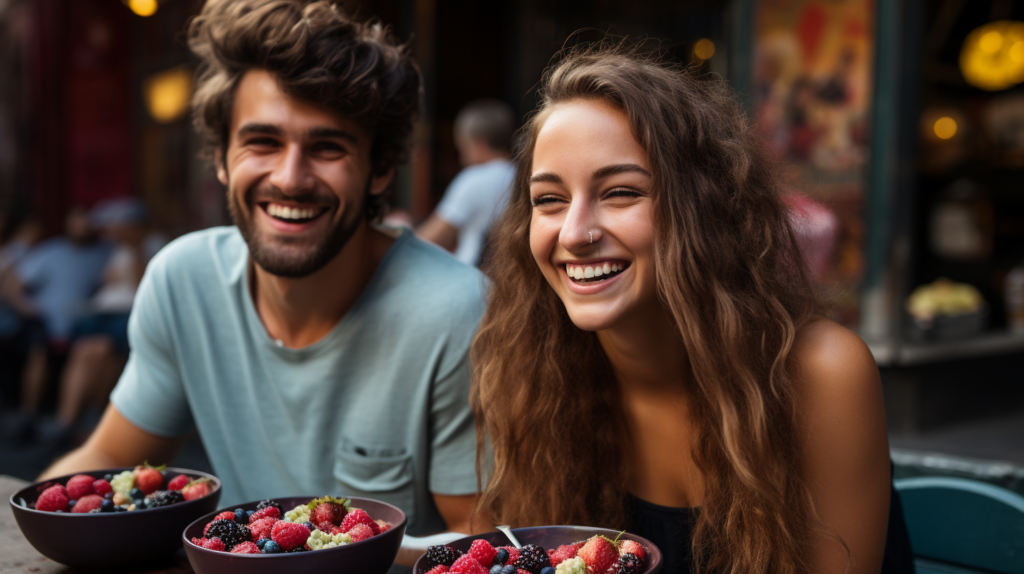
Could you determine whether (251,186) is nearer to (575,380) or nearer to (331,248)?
(331,248)

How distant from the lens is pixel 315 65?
1.95 m

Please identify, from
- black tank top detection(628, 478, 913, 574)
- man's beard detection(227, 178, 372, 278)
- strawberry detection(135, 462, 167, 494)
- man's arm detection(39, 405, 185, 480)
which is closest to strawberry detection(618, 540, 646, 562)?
black tank top detection(628, 478, 913, 574)

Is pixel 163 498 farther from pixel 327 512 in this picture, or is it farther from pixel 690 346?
pixel 690 346

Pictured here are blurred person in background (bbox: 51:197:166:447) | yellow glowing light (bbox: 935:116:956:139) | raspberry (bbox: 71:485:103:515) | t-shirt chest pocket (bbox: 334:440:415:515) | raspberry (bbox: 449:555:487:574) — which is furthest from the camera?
yellow glowing light (bbox: 935:116:956:139)

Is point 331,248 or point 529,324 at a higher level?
point 331,248

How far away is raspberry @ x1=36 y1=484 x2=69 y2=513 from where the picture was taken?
4.79 feet

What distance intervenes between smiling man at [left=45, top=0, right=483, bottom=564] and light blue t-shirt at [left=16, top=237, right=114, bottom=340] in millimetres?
4920

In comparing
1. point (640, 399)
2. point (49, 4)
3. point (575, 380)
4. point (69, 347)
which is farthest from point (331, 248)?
point (49, 4)

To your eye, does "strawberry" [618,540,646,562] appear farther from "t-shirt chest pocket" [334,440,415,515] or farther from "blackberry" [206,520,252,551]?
"t-shirt chest pocket" [334,440,415,515]

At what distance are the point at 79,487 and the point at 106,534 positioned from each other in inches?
7.4

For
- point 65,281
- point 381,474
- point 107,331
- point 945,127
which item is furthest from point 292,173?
point 945,127

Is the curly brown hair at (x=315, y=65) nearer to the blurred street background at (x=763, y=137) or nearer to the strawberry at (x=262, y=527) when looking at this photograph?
the blurred street background at (x=763, y=137)

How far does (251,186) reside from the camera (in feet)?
6.47

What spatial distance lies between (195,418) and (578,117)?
51.0 inches
